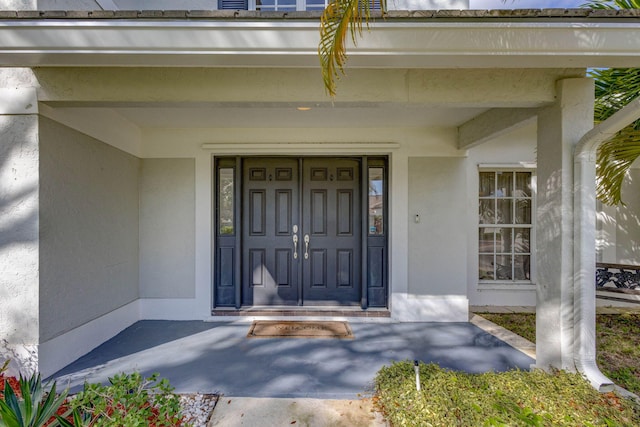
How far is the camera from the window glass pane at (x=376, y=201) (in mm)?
4711

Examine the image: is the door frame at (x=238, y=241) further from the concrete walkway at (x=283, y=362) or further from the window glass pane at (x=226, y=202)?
the concrete walkway at (x=283, y=362)

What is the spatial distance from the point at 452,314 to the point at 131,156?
16.7 feet

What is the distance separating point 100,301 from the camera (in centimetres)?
364

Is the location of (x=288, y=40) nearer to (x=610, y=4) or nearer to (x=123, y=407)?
(x=123, y=407)

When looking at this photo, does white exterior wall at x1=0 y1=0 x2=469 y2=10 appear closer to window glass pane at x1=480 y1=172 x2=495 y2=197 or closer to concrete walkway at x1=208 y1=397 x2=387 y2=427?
window glass pane at x1=480 y1=172 x2=495 y2=197

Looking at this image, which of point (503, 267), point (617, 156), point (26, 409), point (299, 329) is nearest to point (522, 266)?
point (503, 267)

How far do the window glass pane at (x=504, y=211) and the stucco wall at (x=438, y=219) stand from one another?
1.26m

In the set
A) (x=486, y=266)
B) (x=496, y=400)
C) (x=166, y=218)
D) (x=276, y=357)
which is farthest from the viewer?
(x=486, y=266)

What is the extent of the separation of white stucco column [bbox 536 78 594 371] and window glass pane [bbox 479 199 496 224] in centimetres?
250

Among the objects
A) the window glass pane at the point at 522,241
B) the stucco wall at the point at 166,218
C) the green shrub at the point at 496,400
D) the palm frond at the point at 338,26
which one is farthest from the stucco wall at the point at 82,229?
the window glass pane at the point at 522,241

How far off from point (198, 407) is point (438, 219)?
372cm

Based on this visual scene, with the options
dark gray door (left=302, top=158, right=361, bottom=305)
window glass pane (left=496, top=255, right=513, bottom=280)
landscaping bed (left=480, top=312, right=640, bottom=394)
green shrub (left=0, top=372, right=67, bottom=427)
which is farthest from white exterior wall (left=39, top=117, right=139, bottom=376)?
window glass pane (left=496, top=255, right=513, bottom=280)

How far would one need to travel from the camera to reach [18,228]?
111 inches

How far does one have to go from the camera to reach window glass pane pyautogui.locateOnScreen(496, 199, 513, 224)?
5.32m
